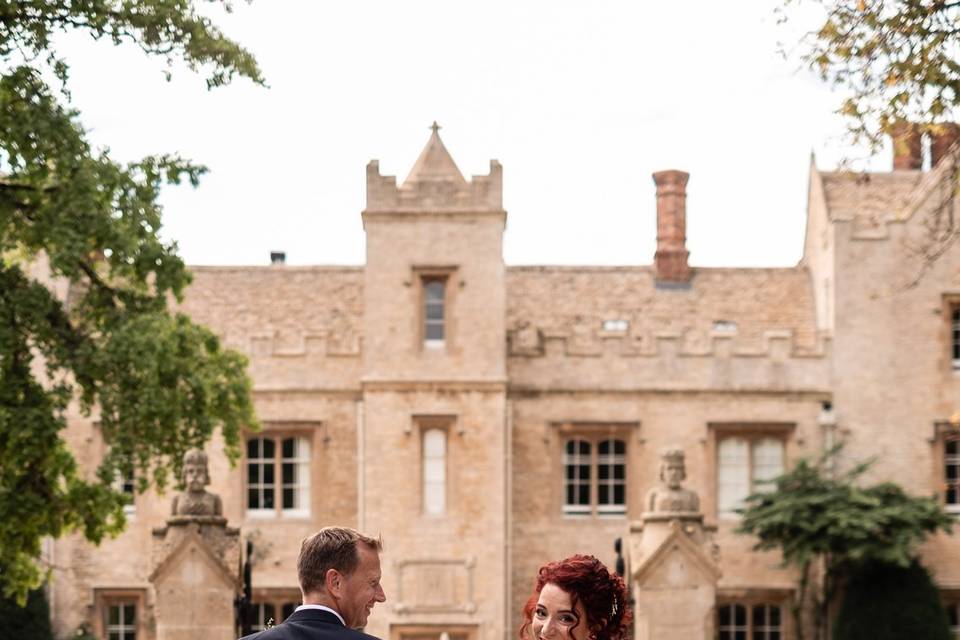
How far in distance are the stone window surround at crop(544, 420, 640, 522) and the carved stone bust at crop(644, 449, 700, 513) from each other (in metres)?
10.8

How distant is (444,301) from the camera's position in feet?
90.6

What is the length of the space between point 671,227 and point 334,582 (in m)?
26.7

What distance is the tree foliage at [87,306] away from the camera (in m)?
14.3

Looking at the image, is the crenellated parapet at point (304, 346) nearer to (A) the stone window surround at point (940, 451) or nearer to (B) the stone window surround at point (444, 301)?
(B) the stone window surround at point (444, 301)

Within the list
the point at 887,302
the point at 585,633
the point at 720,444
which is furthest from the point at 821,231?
the point at 585,633

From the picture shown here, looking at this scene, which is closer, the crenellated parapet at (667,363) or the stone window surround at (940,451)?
the stone window surround at (940,451)

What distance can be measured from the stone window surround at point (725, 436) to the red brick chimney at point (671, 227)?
3843mm

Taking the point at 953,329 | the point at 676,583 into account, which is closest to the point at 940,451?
the point at 953,329

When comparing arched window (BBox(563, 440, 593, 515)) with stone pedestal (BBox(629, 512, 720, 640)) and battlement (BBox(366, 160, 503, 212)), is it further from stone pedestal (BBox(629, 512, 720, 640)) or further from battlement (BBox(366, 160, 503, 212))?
stone pedestal (BBox(629, 512, 720, 640))

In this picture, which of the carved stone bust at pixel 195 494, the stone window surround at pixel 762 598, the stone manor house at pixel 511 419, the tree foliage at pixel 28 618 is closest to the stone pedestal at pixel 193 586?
the carved stone bust at pixel 195 494

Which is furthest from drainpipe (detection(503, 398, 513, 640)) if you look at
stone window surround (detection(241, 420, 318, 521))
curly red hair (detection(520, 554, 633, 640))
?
curly red hair (detection(520, 554, 633, 640))

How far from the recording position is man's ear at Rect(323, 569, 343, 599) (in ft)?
16.4

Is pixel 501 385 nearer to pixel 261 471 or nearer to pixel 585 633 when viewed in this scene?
pixel 261 471

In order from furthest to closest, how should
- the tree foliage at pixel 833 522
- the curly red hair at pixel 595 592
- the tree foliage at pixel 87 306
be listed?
the tree foliage at pixel 833 522, the tree foliage at pixel 87 306, the curly red hair at pixel 595 592
